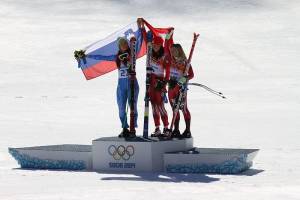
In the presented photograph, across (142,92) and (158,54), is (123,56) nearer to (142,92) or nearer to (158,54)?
(158,54)

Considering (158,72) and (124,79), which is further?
(124,79)

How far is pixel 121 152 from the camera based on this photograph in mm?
13766

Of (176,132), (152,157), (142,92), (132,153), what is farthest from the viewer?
(142,92)

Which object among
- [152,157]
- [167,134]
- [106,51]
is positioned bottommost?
[152,157]

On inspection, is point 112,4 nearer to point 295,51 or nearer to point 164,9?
point 164,9

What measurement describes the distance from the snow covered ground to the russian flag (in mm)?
1967

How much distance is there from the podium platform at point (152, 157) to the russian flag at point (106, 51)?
4.94 feet

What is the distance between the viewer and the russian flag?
48.0ft

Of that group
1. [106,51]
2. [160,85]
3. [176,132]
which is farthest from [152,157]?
[106,51]

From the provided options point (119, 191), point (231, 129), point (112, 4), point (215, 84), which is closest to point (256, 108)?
point (231, 129)

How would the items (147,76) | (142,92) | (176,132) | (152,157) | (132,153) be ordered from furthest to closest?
(142,92) → (176,132) → (147,76) → (132,153) → (152,157)

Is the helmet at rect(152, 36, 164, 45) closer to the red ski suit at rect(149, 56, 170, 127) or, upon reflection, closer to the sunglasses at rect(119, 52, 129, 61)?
the red ski suit at rect(149, 56, 170, 127)

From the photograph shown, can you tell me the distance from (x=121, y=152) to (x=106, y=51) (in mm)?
1895

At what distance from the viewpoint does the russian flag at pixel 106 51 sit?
1463 cm
